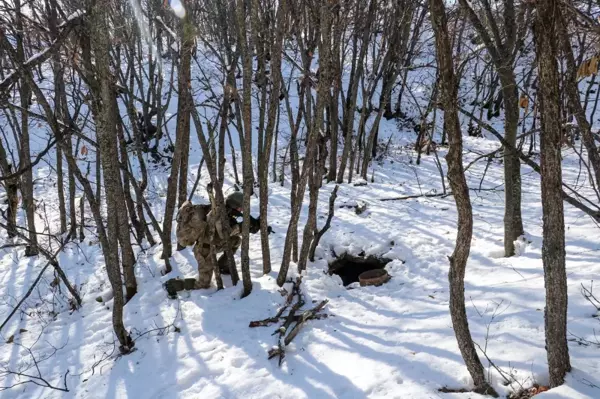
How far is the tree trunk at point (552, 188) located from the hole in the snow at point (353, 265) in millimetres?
4018

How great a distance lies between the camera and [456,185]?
2932 mm

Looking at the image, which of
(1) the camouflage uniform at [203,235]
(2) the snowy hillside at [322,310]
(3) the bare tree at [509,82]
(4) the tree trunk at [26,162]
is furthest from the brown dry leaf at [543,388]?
(4) the tree trunk at [26,162]

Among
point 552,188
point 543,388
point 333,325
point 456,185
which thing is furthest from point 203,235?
point 552,188

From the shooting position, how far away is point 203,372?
14.6ft

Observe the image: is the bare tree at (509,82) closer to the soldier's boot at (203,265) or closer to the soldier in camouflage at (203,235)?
the soldier in camouflage at (203,235)

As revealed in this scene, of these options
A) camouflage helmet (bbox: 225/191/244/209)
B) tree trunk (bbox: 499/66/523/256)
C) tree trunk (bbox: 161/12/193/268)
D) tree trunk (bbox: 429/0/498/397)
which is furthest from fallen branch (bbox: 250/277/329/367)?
tree trunk (bbox: 499/66/523/256)

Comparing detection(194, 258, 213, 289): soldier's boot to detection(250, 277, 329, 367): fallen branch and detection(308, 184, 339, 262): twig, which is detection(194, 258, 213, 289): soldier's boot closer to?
detection(250, 277, 329, 367): fallen branch

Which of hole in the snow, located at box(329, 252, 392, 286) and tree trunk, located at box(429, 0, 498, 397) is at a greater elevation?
tree trunk, located at box(429, 0, 498, 397)

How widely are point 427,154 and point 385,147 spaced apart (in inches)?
65.3

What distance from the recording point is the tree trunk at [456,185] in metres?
2.75

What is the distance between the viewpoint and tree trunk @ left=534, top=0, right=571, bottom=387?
2480 mm

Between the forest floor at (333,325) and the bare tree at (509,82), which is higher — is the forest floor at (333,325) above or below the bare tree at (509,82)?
below

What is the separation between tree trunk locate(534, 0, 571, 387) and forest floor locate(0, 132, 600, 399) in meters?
0.30

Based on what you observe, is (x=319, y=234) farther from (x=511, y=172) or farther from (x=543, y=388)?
(x=543, y=388)
